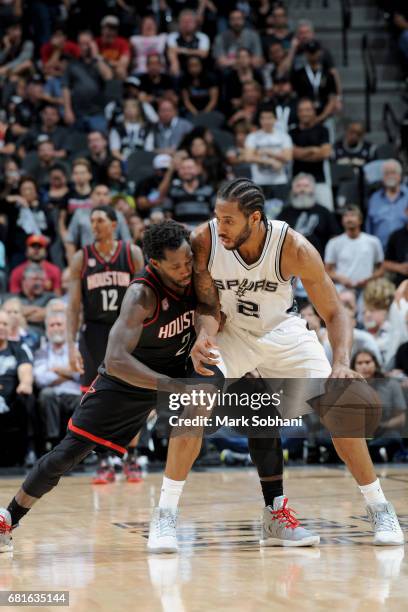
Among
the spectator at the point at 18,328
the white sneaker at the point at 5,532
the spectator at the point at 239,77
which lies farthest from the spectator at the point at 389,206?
the white sneaker at the point at 5,532

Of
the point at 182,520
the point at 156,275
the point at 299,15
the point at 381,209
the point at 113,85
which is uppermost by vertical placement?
the point at 299,15

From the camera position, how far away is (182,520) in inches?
228

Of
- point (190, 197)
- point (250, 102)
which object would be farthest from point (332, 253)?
point (250, 102)

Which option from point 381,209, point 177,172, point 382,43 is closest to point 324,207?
point 381,209

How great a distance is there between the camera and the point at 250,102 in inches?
505

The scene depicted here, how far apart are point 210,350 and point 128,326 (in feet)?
1.29

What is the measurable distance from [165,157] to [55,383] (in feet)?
12.3

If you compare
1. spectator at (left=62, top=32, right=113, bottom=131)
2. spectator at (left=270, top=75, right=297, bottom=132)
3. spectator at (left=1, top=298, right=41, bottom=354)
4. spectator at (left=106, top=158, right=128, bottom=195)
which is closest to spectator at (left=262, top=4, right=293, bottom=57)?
spectator at (left=270, top=75, right=297, bottom=132)

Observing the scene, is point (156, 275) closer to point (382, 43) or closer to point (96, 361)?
point (96, 361)

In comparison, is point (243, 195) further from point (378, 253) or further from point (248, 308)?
point (378, 253)

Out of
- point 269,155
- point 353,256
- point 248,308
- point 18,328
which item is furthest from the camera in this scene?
point 269,155

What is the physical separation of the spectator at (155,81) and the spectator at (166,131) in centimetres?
78

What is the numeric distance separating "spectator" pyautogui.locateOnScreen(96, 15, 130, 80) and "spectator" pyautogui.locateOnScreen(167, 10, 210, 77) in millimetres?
602

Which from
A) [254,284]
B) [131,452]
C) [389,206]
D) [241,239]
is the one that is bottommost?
[131,452]
